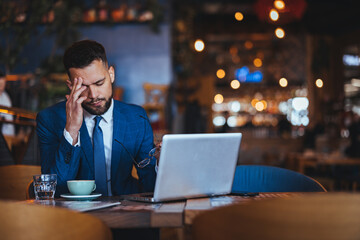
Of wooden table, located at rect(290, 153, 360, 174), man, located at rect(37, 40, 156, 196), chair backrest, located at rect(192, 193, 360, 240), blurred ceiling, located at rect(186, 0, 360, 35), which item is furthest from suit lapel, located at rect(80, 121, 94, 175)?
blurred ceiling, located at rect(186, 0, 360, 35)

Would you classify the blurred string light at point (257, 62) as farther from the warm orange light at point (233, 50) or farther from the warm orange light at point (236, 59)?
the warm orange light at point (233, 50)

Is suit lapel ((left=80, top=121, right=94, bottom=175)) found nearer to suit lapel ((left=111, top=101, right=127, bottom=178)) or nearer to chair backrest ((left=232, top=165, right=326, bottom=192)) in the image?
suit lapel ((left=111, top=101, right=127, bottom=178))

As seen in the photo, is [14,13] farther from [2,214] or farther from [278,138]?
[278,138]

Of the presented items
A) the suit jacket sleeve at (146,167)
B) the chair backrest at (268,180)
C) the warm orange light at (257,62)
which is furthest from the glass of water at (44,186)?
the warm orange light at (257,62)

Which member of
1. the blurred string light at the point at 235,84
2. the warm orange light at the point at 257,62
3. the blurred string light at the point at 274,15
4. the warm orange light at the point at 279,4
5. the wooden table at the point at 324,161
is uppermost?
the warm orange light at the point at 257,62

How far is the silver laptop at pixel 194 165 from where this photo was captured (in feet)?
5.18

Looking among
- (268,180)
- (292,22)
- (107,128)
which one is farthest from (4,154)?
(292,22)

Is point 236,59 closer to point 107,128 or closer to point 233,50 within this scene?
point 233,50

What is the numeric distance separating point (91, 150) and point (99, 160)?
Result: 0.21 ft

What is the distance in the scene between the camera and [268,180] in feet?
7.95

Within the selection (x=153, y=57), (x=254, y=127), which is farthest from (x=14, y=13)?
(x=254, y=127)

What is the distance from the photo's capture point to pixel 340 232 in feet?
3.35

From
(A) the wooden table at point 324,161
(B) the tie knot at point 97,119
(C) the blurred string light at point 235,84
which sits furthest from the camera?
(C) the blurred string light at point 235,84

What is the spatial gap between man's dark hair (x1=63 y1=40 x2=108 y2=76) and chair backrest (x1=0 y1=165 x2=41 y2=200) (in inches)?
30.6
